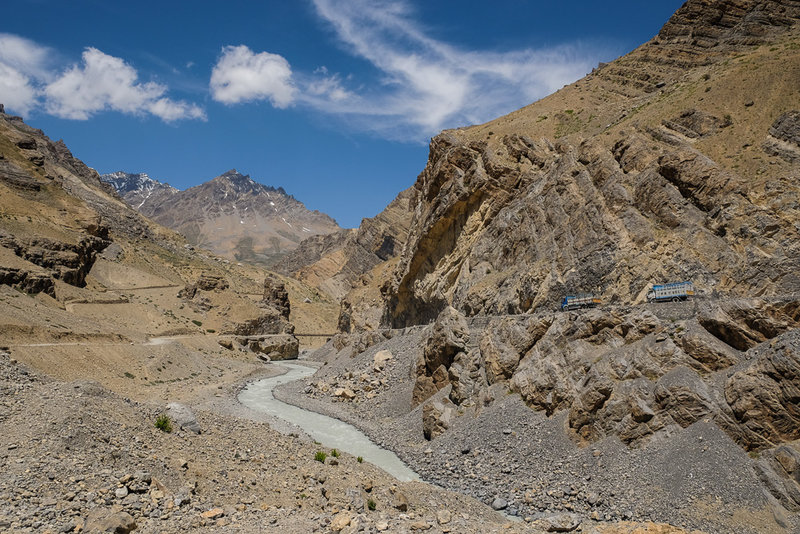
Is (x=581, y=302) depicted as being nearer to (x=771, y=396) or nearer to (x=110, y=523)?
(x=771, y=396)

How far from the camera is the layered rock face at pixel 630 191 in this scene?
2378 cm

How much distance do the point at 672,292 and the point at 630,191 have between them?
8962 mm

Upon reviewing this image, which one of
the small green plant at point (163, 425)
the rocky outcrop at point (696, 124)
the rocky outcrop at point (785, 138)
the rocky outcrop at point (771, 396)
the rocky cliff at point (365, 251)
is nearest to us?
the rocky outcrop at point (771, 396)

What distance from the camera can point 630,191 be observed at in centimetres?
2891

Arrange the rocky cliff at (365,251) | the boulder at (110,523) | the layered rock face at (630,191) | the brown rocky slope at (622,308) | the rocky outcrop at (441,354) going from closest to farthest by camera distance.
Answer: the boulder at (110,523)
the brown rocky slope at (622,308)
the layered rock face at (630,191)
the rocky outcrop at (441,354)
the rocky cliff at (365,251)

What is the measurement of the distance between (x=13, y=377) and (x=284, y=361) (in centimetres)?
5015

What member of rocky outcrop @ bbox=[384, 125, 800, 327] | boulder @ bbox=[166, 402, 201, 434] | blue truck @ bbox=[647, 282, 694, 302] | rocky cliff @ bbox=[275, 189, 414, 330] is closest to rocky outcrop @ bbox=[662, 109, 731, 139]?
rocky outcrop @ bbox=[384, 125, 800, 327]

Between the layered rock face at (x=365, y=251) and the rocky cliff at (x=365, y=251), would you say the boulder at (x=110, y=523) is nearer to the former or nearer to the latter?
the rocky cliff at (x=365, y=251)

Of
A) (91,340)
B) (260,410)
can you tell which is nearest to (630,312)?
(260,410)

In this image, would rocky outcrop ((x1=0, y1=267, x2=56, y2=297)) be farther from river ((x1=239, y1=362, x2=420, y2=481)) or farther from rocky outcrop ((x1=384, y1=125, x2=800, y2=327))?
rocky outcrop ((x1=384, y1=125, x2=800, y2=327))

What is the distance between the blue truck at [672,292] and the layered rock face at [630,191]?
2.24m

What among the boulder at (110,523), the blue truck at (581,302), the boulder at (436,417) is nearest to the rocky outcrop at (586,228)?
the blue truck at (581,302)

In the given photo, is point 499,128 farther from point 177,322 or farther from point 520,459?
point 177,322

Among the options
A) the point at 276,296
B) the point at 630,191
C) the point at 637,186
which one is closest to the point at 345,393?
the point at 630,191
